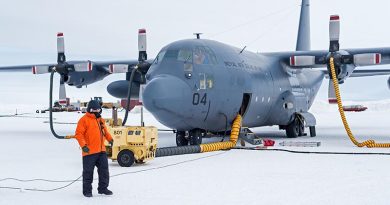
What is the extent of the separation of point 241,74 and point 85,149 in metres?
10.9

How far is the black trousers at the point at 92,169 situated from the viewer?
336 inches

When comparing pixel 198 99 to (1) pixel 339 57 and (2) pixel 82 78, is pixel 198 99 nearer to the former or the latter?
(1) pixel 339 57

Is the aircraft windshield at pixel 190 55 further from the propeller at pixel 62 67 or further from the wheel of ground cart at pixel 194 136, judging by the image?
the propeller at pixel 62 67

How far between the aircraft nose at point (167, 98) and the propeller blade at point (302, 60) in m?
7.60

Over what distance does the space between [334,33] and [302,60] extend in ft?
6.50

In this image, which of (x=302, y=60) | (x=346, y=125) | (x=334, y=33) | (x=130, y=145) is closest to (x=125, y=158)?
(x=130, y=145)

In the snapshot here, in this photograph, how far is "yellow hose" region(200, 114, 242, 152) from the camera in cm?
1581

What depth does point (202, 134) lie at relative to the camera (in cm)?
1864

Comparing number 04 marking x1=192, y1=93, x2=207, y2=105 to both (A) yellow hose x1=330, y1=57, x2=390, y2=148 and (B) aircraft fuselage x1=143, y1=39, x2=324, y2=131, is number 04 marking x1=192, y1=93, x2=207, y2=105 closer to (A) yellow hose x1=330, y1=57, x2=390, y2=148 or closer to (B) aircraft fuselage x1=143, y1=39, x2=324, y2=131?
(B) aircraft fuselage x1=143, y1=39, x2=324, y2=131

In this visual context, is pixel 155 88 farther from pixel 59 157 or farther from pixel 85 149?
pixel 85 149

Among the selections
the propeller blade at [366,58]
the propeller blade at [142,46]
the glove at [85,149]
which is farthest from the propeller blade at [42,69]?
the glove at [85,149]

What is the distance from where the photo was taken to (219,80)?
1730cm

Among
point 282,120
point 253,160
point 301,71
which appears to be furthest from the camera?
point 301,71

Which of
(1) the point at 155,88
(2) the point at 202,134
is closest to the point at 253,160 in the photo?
(1) the point at 155,88
